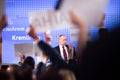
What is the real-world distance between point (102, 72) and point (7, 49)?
387 centimetres

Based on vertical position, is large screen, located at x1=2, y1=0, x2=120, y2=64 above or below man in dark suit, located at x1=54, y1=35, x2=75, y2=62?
above

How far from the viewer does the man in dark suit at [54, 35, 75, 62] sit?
430 cm

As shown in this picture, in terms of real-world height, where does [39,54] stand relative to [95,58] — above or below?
below

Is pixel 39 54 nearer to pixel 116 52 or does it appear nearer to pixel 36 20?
pixel 36 20

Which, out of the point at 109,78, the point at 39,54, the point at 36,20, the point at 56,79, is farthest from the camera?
the point at 39,54

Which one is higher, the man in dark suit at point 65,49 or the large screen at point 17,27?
the large screen at point 17,27

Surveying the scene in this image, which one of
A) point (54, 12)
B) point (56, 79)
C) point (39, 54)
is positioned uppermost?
point (54, 12)

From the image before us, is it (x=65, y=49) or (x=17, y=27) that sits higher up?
(x=17, y=27)

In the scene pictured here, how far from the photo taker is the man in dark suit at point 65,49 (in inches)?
169

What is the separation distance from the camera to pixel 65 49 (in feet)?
14.3

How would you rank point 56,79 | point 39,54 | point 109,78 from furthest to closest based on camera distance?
1. point 39,54
2. point 56,79
3. point 109,78

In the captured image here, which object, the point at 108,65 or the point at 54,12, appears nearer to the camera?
the point at 108,65

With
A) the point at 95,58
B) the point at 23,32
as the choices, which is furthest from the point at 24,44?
the point at 95,58

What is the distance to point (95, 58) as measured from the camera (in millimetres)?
676
